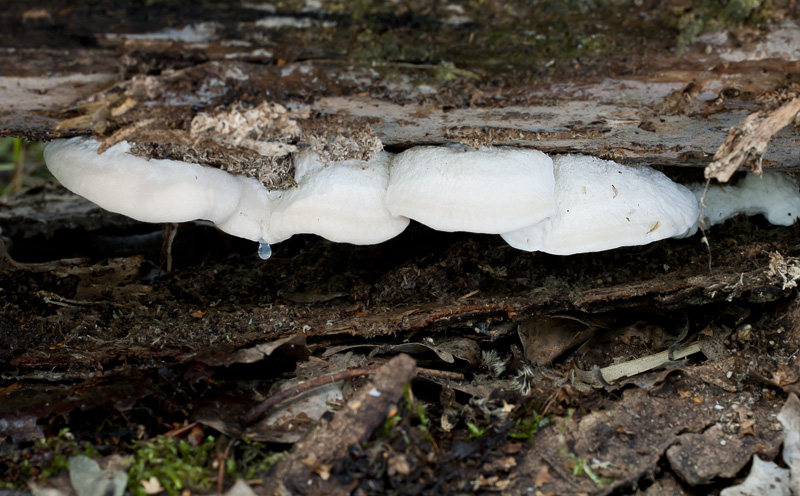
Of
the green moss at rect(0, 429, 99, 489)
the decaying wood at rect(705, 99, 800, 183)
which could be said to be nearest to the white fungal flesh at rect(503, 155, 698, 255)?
the decaying wood at rect(705, 99, 800, 183)

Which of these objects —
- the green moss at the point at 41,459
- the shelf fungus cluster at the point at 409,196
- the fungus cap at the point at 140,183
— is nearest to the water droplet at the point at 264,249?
the shelf fungus cluster at the point at 409,196

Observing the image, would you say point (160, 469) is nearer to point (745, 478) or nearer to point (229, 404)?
point (229, 404)

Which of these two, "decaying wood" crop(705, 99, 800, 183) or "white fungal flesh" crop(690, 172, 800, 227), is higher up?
"decaying wood" crop(705, 99, 800, 183)

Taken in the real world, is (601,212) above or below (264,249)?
above

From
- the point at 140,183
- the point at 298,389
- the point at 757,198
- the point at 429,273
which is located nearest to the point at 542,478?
the point at 298,389

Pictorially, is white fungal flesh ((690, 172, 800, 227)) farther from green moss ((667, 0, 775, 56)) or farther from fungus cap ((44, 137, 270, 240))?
fungus cap ((44, 137, 270, 240))

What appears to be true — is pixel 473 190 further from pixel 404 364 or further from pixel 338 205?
pixel 404 364
